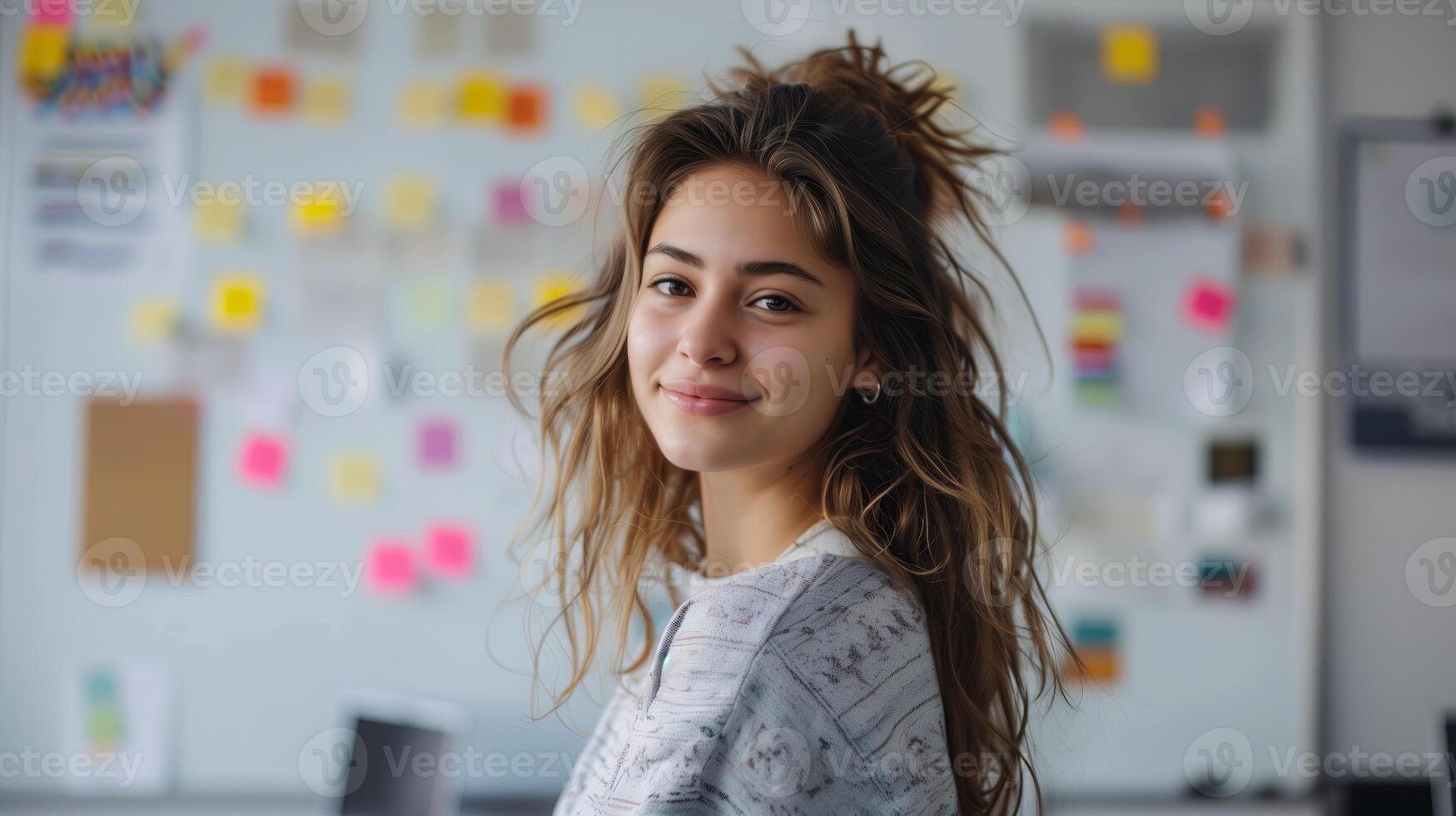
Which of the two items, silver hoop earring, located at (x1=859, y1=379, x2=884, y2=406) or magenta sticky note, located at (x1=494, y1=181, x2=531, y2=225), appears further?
magenta sticky note, located at (x1=494, y1=181, x2=531, y2=225)

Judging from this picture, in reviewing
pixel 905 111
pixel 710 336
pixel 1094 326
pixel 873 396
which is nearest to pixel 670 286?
pixel 710 336

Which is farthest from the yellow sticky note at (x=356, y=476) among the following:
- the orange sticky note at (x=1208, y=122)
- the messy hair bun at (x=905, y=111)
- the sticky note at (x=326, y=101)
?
the orange sticky note at (x=1208, y=122)

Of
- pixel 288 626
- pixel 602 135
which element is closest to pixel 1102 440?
pixel 602 135

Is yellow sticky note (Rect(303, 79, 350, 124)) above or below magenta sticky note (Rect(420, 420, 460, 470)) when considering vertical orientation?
above

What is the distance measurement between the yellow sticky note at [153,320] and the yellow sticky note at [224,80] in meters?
0.38

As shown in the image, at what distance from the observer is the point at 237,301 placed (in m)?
1.80

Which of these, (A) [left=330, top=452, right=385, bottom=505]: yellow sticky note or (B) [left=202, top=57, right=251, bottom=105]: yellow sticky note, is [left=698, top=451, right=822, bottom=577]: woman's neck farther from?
(B) [left=202, top=57, right=251, bottom=105]: yellow sticky note

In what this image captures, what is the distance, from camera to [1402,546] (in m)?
1.88

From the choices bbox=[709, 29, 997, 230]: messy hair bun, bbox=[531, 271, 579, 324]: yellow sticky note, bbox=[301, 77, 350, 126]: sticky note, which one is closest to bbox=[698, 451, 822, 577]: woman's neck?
bbox=[709, 29, 997, 230]: messy hair bun

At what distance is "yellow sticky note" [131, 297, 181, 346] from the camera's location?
5.90 ft

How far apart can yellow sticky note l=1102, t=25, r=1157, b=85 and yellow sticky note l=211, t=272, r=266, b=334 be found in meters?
1.62

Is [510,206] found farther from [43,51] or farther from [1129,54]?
[1129,54]

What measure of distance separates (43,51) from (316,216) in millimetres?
585

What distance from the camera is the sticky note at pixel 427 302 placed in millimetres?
1811
